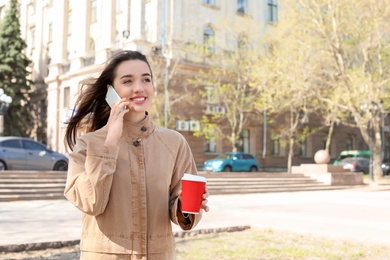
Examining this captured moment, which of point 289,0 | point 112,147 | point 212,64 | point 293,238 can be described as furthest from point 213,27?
point 112,147

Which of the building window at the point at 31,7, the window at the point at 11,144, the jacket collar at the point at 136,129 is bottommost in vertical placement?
the window at the point at 11,144

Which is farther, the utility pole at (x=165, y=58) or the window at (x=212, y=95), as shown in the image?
the window at (x=212, y=95)

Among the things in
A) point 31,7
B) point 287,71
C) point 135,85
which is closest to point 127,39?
point 287,71

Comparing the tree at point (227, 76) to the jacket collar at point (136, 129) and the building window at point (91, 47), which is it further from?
the jacket collar at point (136, 129)

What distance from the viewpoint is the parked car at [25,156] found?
18.8m

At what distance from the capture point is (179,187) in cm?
244

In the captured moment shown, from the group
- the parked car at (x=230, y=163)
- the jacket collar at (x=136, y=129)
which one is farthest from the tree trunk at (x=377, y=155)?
the jacket collar at (x=136, y=129)

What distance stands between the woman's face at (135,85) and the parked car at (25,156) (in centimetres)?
1651

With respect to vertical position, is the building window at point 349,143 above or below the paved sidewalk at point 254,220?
above

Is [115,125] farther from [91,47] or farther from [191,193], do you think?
[91,47]

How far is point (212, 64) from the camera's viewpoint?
32656mm

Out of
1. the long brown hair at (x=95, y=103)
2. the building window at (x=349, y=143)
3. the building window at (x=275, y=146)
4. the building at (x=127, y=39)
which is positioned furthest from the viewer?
the building window at (x=349, y=143)

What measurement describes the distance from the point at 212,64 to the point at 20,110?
17122 mm

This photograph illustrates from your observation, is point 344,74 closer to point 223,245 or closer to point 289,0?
point 289,0
